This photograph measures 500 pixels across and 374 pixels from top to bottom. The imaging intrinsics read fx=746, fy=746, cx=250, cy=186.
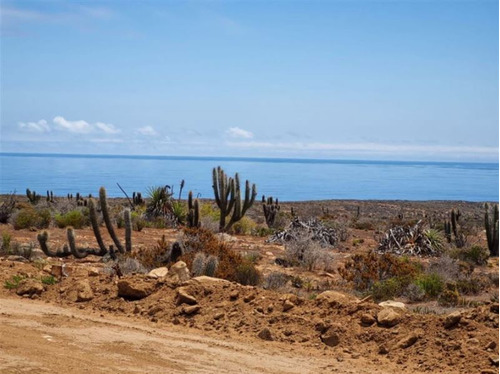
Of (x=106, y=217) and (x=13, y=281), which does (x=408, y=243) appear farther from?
(x=13, y=281)

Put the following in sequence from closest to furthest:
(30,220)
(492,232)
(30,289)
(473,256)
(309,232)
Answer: (30,289) → (473,256) → (309,232) → (30,220) → (492,232)

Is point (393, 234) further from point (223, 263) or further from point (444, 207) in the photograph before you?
point (444, 207)

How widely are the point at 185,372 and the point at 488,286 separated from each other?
10.4 meters

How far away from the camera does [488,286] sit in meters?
16.5

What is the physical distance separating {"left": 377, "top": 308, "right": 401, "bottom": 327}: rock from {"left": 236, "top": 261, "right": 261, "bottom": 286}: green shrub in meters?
4.67

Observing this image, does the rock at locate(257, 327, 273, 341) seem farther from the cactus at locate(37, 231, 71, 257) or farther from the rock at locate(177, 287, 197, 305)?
the cactus at locate(37, 231, 71, 257)

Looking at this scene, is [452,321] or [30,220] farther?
[30,220]

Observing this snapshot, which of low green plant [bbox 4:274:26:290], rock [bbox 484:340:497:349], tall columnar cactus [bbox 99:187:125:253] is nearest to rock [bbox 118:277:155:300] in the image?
low green plant [bbox 4:274:26:290]

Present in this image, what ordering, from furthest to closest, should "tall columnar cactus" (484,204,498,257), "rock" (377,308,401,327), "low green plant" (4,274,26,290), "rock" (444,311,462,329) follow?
1. "tall columnar cactus" (484,204,498,257)
2. "low green plant" (4,274,26,290)
3. "rock" (377,308,401,327)
4. "rock" (444,311,462,329)

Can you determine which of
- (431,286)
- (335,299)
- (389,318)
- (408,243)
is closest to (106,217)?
(431,286)

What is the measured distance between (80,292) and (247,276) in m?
3.57

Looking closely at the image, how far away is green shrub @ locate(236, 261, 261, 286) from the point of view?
14383mm

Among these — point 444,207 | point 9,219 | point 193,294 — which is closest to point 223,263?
point 193,294

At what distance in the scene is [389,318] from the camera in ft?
32.7
